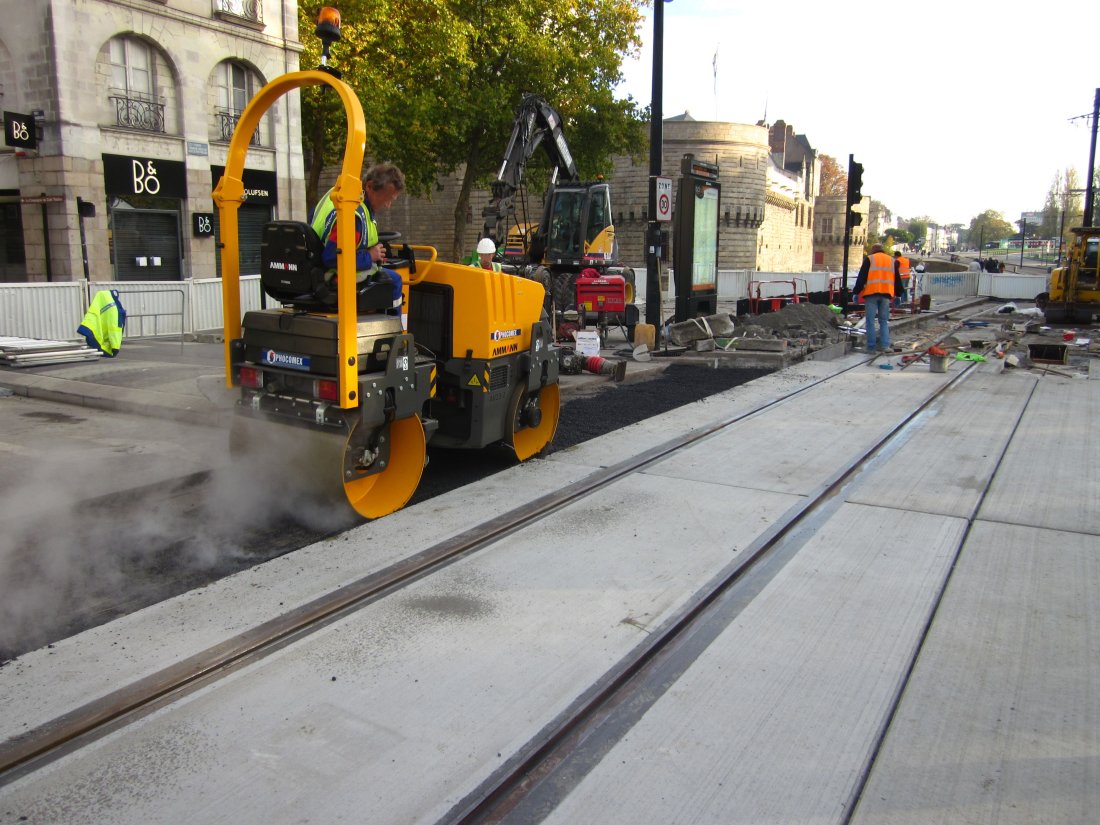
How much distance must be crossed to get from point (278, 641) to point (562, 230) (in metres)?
15.2

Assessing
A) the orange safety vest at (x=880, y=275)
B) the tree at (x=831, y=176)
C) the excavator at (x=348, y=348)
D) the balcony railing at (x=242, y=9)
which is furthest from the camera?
the tree at (x=831, y=176)

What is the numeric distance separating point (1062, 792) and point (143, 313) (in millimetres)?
15923

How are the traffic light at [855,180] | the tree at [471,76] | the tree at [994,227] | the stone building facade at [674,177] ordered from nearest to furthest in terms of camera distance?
the traffic light at [855,180]
the tree at [471,76]
the stone building facade at [674,177]
the tree at [994,227]

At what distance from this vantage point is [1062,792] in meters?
2.73

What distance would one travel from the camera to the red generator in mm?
15109

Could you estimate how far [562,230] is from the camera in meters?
18.0

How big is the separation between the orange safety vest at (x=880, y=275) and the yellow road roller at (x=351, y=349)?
9.35 metres

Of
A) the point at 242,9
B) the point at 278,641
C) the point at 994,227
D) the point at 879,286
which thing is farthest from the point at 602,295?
the point at 994,227

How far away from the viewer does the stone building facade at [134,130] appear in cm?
1853

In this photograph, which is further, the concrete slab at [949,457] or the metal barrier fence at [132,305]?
the metal barrier fence at [132,305]

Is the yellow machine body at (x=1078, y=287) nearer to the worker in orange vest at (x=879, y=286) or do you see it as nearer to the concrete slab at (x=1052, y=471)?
the worker in orange vest at (x=879, y=286)

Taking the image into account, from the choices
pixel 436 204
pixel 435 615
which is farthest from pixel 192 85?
pixel 436 204

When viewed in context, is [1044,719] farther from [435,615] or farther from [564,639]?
[435,615]

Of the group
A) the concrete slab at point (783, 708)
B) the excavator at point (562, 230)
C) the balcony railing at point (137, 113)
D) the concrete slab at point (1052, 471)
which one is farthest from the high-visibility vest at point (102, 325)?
the concrete slab at point (1052, 471)
